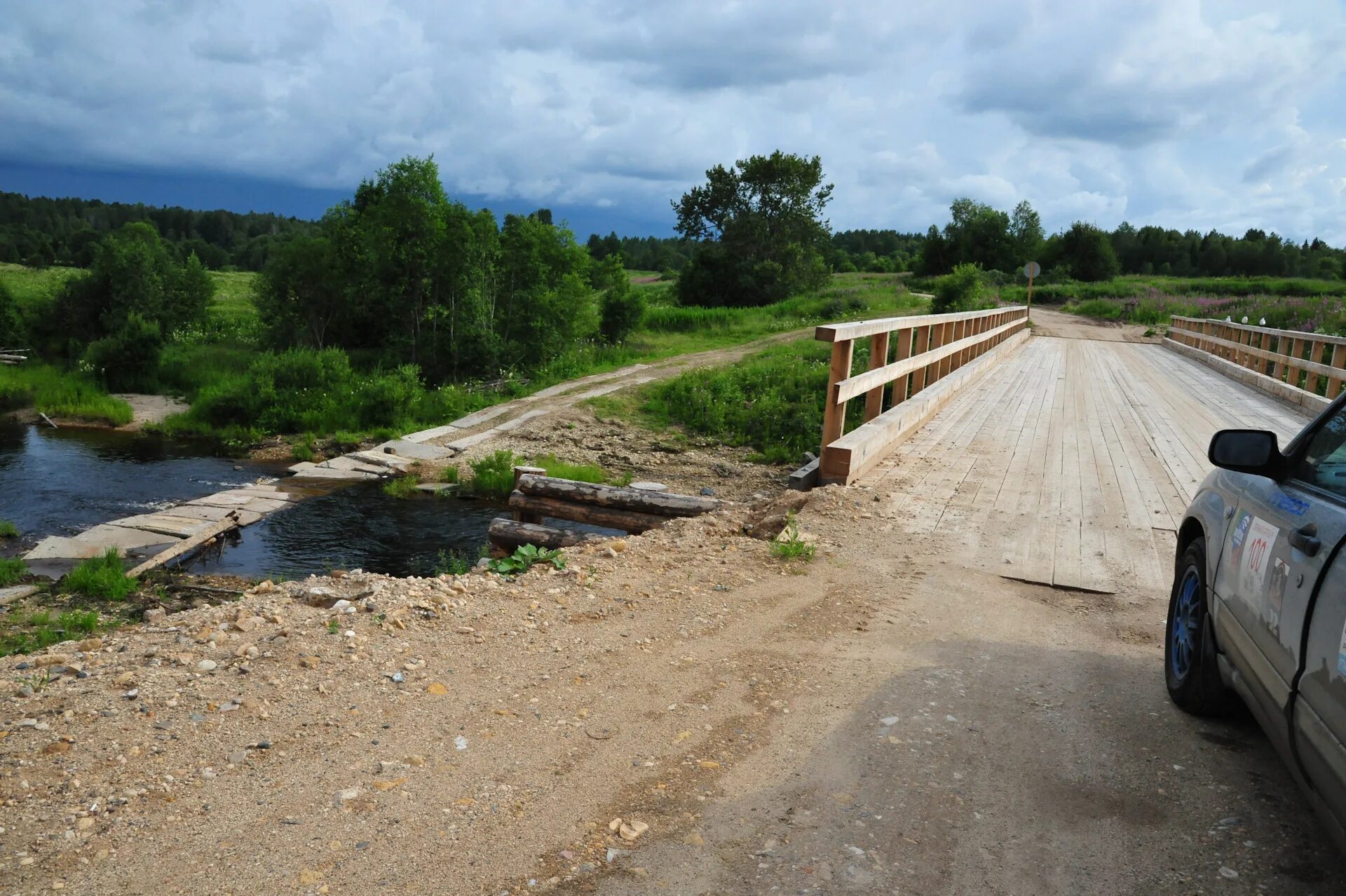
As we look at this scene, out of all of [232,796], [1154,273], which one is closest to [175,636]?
[232,796]

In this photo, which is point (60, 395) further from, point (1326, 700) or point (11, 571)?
point (1326, 700)

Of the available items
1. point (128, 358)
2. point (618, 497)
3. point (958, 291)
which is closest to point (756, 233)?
point (958, 291)

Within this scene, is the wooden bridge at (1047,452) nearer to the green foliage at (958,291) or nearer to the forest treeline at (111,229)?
the green foliage at (958,291)

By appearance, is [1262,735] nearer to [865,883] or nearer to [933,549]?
[865,883]

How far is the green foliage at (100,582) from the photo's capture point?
29.5ft

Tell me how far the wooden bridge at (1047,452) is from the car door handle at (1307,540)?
2.77 meters

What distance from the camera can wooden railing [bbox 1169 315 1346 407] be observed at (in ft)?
41.3

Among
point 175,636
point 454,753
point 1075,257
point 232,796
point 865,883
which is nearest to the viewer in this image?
point 865,883

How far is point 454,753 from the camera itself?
322 cm

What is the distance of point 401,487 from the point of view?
569 inches

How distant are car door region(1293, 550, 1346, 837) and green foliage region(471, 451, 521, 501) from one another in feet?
40.6

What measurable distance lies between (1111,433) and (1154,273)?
7922 cm

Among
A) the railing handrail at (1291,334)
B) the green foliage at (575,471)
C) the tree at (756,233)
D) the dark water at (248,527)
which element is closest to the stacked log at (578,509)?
the dark water at (248,527)

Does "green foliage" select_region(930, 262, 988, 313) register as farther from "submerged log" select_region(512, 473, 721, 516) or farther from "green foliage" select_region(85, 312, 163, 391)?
"green foliage" select_region(85, 312, 163, 391)
